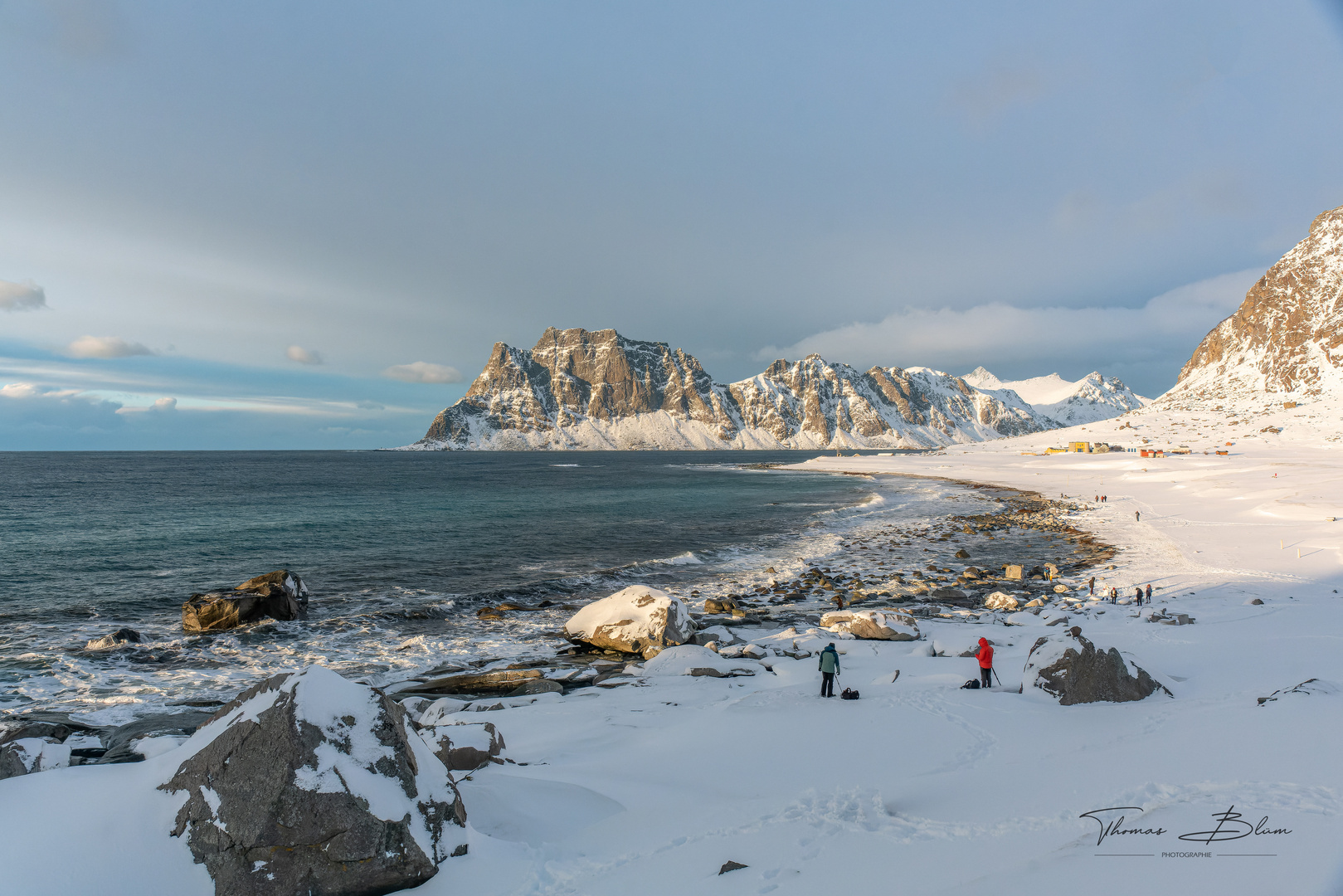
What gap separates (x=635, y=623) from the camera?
58.9 ft

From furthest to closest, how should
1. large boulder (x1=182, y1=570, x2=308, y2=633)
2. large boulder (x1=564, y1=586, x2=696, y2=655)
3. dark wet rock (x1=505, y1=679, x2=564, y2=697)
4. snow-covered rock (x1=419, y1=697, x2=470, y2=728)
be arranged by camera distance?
large boulder (x1=182, y1=570, x2=308, y2=633) < large boulder (x1=564, y1=586, x2=696, y2=655) < dark wet rock (x1=505, y1=679, x2=564, y2=697) < snow-covered rock (x1=419, y1=697, x2=470, y2=728)

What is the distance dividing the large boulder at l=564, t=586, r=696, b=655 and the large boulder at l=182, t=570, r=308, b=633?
10688 mm

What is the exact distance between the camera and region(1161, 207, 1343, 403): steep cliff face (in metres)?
152

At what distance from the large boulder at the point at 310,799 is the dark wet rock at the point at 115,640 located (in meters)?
16.8

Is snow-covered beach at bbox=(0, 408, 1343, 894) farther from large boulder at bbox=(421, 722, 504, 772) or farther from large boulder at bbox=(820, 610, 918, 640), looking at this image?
large boulder at bbox=(820, 610, 918, 640)

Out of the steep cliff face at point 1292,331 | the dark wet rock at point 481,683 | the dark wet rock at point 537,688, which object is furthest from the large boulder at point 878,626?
the steep cliff face at point 1292,331

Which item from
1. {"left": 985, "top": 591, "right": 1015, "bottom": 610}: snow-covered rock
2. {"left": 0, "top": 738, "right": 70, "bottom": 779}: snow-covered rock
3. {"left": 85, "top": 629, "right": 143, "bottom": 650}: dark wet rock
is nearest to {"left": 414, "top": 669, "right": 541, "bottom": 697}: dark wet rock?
{"left": 0, "top": 738, "right": 70, "bottom": 779}: snow-covered rock

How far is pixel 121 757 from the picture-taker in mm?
9578

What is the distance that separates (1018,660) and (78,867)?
16.6 metres

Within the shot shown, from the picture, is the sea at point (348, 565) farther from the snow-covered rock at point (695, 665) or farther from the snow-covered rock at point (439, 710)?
the snow-covered rock at point (695, 665)

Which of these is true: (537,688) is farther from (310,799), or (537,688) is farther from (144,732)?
(310,799)

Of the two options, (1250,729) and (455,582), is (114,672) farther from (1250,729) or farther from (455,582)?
(1250,729)

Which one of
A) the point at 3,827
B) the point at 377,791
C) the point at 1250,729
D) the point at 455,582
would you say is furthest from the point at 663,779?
the point at 455,582

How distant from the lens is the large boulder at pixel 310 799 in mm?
5656
